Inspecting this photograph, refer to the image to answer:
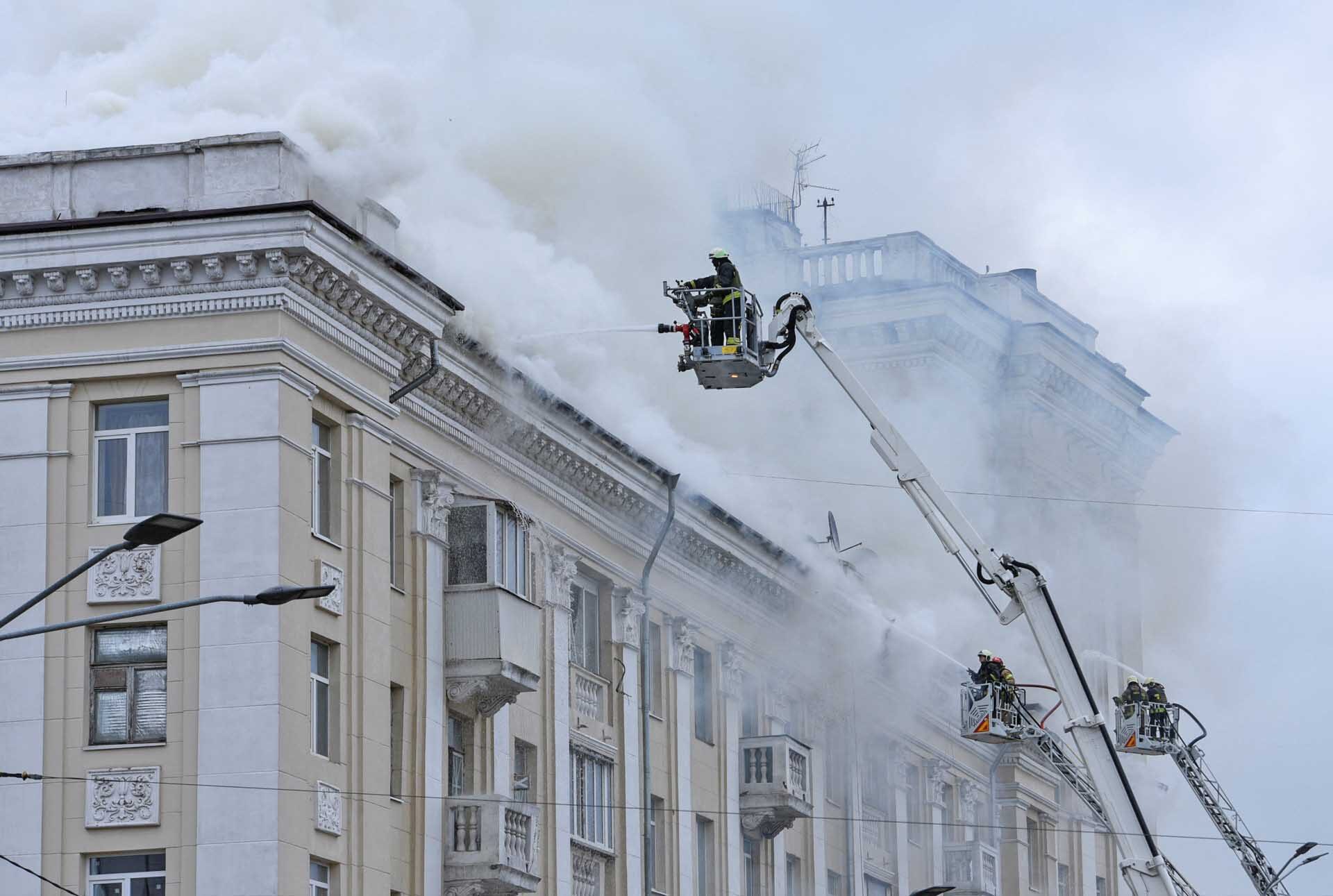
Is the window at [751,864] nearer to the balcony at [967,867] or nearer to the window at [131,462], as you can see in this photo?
the balcony at [967,867]

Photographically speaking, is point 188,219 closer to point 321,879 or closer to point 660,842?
point 321,879

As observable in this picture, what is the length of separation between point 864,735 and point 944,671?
3113 millimetres

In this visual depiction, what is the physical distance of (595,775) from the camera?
46.6 metres

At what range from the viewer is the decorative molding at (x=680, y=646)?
5072 cm

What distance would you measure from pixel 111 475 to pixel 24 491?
1.16m

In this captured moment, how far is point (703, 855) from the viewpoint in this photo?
5138cm

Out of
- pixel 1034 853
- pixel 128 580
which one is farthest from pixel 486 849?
pixel 1034 853

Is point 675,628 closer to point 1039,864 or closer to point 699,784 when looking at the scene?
point 699,784

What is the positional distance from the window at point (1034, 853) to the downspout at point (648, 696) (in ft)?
74.0

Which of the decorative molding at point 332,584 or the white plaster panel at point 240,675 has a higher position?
the decorative molding at point 332,584

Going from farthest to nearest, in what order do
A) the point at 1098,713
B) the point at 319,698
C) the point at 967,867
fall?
1. the point at 967,867
2. the point at 1098,713
3. the point at 319,698

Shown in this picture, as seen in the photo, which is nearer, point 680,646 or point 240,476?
point 240,476

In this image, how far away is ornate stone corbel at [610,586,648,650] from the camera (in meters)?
48.2

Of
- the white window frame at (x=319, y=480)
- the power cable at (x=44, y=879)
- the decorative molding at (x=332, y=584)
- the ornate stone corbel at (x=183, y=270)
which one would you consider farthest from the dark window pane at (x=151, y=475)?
the power cable at (x=44, y=879)
